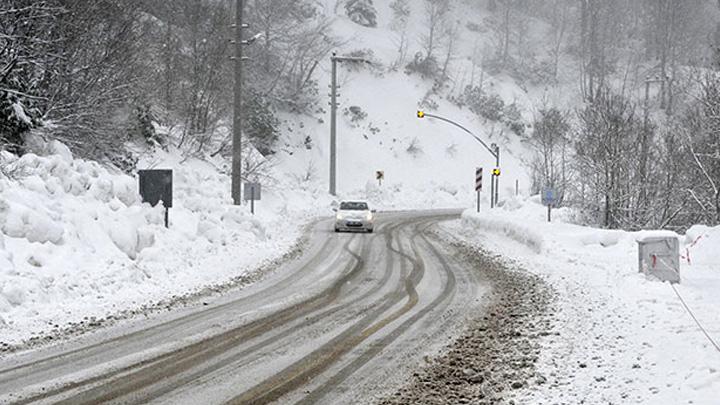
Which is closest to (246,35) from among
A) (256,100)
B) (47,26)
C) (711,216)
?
(256,100)

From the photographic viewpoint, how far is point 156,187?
Answer: 1669 centimetres

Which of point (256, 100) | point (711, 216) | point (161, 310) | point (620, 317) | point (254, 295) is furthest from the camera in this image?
point (256, 100)

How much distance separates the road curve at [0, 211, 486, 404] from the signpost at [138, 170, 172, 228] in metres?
4.23

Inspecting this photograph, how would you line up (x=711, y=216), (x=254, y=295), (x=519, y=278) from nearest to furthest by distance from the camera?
(x=254, y=295) → (x=519, y=278) → (x=711, y=216)

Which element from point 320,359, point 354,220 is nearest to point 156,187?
point 320,359

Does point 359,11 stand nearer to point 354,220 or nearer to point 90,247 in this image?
point 354,220

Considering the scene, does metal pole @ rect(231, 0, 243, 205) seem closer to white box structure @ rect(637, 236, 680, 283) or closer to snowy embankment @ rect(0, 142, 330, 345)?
snowy embankment @ rect(0, 142, 330, 345)

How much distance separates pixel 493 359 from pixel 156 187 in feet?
38.0

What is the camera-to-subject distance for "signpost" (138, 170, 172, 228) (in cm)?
1661

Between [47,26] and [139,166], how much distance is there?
27.1 feet

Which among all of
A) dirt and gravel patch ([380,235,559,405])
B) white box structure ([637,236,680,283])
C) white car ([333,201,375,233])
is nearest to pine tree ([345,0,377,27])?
white car ([333,201,375,233])

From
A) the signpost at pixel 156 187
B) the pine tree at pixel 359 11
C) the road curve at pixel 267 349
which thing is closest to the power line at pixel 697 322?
the road curve at pixel 267 349

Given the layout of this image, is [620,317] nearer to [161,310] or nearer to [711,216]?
[161,310]

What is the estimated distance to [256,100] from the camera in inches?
1841
